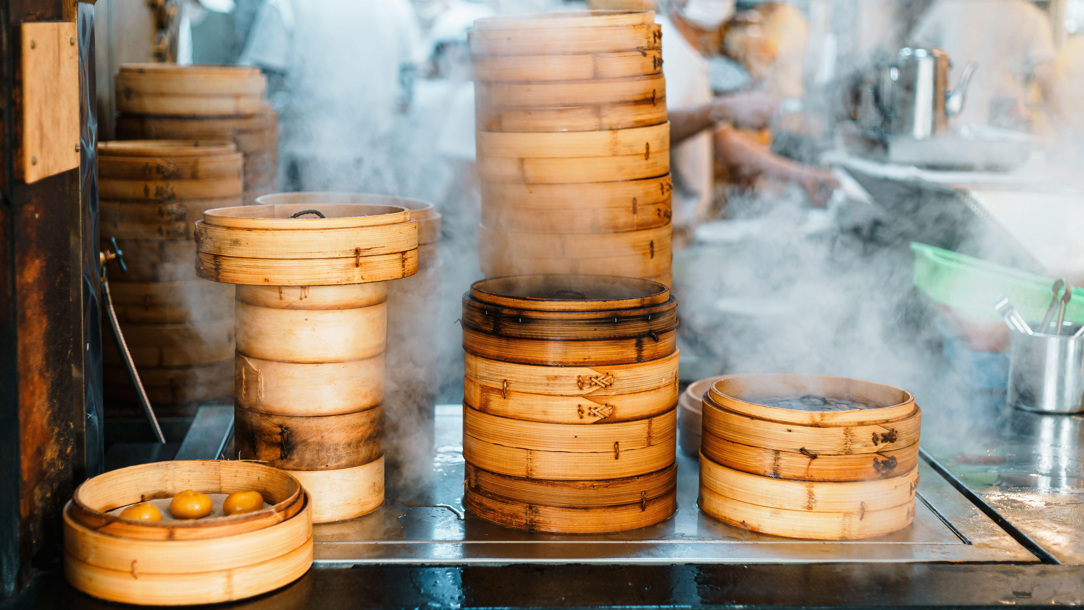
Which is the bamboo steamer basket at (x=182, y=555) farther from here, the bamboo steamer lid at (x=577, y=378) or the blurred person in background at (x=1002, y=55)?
the blurred person in background at (x=1002, y=55)

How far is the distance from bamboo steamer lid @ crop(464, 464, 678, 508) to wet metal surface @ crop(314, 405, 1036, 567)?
90 mm

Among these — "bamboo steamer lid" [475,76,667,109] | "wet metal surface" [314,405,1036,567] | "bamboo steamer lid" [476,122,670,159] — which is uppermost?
"bamboo steamer lid" [475,76,667,109]

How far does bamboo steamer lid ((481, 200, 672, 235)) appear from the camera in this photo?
10.9ft

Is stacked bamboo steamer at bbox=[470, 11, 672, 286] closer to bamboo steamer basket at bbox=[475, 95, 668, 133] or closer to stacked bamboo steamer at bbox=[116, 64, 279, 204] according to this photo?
bamboo steamer basket at bbox=[475, 95, 668, 133]

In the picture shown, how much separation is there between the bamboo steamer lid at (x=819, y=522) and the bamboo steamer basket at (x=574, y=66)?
1398mm

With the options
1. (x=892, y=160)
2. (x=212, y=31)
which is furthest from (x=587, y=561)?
(x=212, y=31)

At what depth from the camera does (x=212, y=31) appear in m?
7.20

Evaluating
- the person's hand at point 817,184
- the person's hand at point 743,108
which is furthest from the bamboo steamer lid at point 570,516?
the person's hand at point 817,184

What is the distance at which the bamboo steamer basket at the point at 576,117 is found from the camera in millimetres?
3266

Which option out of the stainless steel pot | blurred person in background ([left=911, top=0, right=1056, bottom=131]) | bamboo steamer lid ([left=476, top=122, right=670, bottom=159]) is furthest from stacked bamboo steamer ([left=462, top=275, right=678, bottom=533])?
blurred person in background ([left=911, top=0, right=1056, bottom=131])

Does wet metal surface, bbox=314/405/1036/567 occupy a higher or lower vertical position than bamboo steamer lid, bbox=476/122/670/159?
lower

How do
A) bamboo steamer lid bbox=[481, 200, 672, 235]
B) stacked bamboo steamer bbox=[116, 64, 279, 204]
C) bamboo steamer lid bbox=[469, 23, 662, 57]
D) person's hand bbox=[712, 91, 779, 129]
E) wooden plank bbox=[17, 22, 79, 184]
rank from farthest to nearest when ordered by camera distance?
person's hand bbox=[712, 91, 779, 129], stacked bamboo steamer bbox=[116, 64, 279, 204], bamboo steamer lid bbox=[481, 200, 672, 235], bamboo steamer lid bbox=[469, 23, 662, 57], wooden plank bbox=[17, 22, 79, 184]

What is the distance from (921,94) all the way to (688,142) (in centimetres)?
184

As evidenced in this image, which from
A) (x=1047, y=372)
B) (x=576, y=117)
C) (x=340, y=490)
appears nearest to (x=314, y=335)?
(x=340, y=490)
